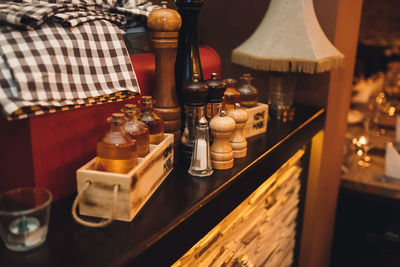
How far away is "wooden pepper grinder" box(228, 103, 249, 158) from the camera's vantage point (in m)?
1.15

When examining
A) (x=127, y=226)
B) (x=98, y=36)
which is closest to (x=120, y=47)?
(x=98, y=36)

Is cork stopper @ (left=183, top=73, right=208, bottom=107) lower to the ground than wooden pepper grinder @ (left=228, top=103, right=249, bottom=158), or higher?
higher

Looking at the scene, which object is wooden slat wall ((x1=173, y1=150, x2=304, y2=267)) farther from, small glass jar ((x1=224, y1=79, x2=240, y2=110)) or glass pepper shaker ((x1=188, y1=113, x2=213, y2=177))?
small glass jar ((x1=224, y1=79, x2=240, y2=110))

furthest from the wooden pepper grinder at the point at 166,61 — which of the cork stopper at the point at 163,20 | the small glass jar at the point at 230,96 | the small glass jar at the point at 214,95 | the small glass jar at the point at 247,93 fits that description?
the small glass jar at the point at 247,93

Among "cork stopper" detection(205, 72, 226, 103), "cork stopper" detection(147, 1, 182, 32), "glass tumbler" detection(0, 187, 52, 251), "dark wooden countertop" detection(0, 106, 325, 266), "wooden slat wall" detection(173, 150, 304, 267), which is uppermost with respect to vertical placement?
"cork stopper" detection(147, 1, 182, 32)

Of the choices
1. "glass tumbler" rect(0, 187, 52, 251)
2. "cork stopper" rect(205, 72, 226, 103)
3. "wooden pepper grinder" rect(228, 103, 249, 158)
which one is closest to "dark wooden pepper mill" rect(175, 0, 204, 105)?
"cork stopper" rect(205, 72, 226, 103)

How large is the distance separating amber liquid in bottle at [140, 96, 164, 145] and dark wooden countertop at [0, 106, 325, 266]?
0.36ft

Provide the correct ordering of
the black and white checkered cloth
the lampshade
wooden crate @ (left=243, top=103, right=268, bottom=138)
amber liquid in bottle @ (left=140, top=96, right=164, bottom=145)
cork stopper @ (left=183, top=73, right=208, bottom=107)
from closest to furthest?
the black and white checkered cloth → amber liquid in bottle @ (left=140, top=96, right=164, bottom=145) → cork stopper @ (left=183, top=73, right=208, bottom=107) → wooden crate @ (left=243, top=103, right=268, bottom=138) → the lampshade

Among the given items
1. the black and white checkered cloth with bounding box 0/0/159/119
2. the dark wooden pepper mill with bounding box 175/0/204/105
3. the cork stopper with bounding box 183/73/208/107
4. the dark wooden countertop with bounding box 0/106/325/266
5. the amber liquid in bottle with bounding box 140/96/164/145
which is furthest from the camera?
the dark wooden pepper mill with bounding box 175/0/204/105

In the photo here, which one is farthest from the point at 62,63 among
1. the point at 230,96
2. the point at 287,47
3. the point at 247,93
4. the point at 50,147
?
the point at 287,47

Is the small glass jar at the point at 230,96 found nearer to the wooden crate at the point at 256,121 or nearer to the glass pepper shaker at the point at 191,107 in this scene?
the wooden crate at the point at 256,121

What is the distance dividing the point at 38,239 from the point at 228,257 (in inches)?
27.8

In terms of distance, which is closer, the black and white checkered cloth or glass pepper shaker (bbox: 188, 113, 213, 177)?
the black and white checkered cloth

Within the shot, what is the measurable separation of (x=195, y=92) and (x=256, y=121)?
1.25 ft
